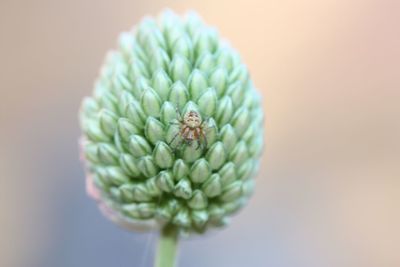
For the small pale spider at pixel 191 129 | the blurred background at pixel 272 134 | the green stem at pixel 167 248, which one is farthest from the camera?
the blurred background at pixel 272 134

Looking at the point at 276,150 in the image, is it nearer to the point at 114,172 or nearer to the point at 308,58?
the point at 308,58

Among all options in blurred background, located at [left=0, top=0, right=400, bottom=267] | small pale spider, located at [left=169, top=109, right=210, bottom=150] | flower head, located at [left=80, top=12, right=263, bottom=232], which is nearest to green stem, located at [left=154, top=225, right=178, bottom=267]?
flower head, located at [left=80, top=12, right=263, bottom=232]

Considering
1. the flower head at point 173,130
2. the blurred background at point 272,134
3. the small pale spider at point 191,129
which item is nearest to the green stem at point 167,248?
the flower head at point 173,130

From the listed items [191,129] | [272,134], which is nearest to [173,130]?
[191,129]

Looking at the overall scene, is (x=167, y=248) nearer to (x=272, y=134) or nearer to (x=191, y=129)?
(x=191, y=129)

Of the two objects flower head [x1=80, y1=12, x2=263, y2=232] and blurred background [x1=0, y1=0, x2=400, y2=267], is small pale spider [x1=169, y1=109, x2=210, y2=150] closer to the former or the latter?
flower head [x1=80, y1=12, x2=263, y2=232]

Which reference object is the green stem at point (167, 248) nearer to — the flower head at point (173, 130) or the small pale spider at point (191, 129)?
the flower head at point (173, 130)

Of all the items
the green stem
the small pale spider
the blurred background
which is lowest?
the green stem
